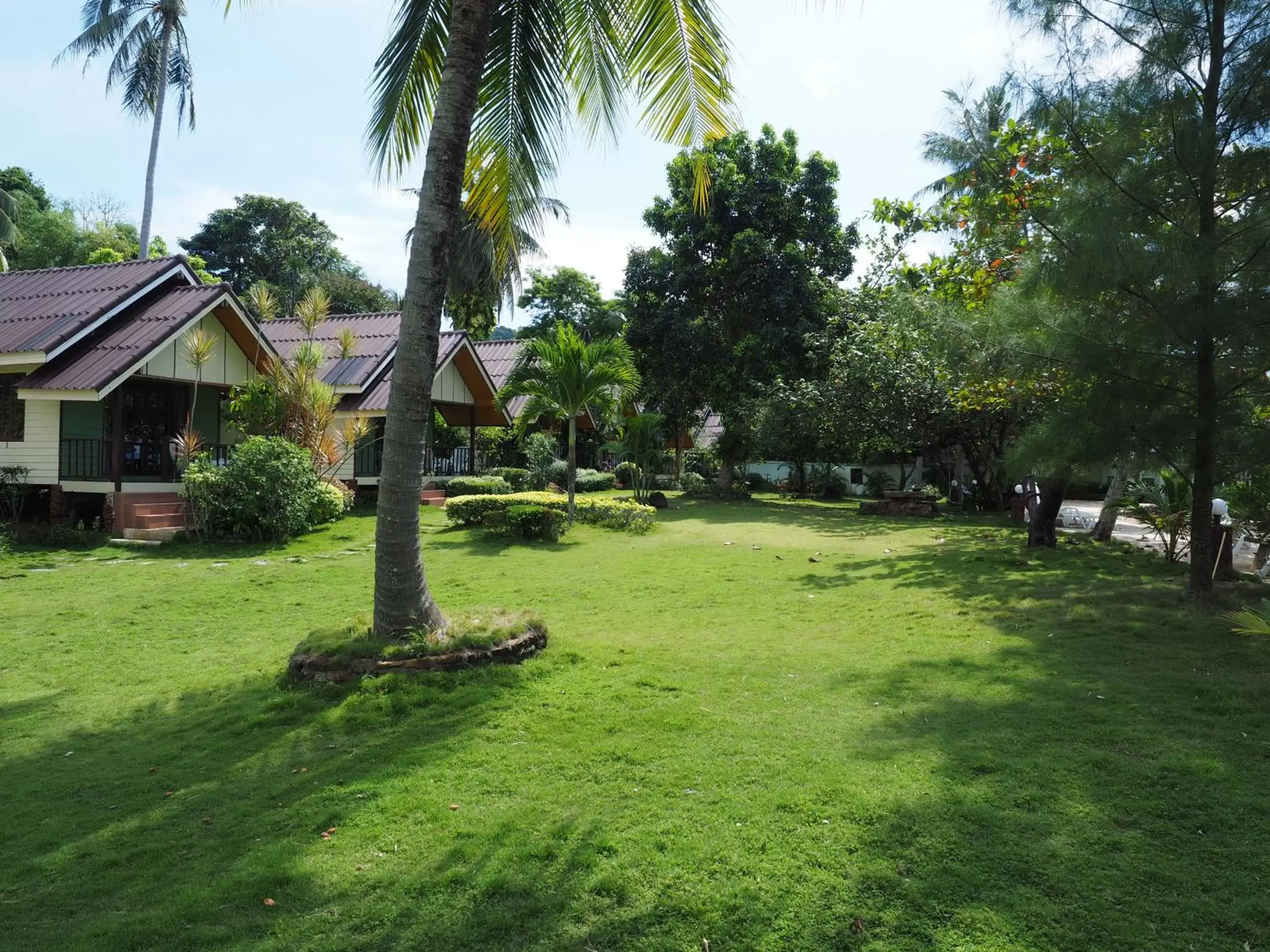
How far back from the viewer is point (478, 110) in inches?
298

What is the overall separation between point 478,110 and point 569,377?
24.6 ft

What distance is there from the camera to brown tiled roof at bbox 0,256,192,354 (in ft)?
48.4

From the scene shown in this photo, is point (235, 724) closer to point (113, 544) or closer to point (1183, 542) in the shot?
point (113, 544)

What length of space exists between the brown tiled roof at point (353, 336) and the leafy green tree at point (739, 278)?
768cm

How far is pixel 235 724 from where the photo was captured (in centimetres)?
532

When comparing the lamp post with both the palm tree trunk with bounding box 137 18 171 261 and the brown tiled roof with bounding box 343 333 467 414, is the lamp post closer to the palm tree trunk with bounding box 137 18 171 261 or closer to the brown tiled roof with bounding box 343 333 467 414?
the brown tiled roof with bounding box 343 333 467 414

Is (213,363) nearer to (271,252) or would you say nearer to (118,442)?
(118,442)

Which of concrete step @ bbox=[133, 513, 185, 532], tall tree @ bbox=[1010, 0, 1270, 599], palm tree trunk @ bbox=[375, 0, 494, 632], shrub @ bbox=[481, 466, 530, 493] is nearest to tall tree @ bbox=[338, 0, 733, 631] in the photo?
palm tree trunk @ bbox=[375, 0, 494, 632]

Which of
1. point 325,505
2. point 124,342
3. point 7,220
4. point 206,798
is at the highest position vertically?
point 7,220

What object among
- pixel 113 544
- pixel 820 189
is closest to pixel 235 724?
pixel 113 544

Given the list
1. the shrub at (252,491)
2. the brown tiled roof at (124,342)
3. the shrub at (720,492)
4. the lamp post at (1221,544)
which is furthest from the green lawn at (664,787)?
the shrub at (720,492)

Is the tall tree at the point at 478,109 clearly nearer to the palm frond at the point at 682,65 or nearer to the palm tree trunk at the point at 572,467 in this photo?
the palm frond at the point at 682,65

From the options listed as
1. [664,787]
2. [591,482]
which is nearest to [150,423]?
[591,482]

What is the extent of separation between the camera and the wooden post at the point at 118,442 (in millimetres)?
14570
